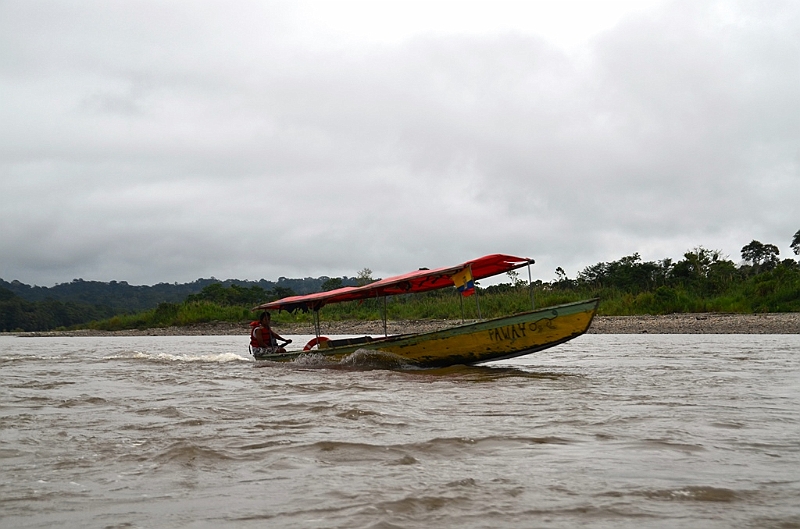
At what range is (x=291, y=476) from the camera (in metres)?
4.97

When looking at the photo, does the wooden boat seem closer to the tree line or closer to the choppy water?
the choppy water

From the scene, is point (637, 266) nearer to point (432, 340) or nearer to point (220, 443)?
point (432, 340)

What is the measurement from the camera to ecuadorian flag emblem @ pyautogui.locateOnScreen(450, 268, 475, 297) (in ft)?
44.9

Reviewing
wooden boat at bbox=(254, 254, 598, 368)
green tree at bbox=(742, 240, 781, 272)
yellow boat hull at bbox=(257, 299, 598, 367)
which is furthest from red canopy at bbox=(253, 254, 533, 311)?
green tree at bbox=(742, 240, 781, 272)

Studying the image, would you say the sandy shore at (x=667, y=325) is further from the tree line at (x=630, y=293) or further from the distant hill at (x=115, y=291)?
the distant hill at (x=115, y=291)

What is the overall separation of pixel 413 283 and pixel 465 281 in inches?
75.9

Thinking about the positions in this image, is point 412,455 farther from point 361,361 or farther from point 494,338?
point 361,361

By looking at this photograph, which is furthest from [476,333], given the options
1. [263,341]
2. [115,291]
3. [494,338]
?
[115,291]

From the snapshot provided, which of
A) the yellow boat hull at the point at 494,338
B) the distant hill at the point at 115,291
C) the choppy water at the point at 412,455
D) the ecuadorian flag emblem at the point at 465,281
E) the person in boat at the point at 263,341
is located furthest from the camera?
the distant hill at the point at 115,291

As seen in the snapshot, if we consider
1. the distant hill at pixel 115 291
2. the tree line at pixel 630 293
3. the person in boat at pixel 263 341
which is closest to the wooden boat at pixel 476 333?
the person in boat at pixel 263 341

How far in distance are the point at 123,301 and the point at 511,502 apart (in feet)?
387

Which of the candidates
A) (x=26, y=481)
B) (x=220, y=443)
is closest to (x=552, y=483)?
(x=220, y=443)

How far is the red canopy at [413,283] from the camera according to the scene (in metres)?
13.9

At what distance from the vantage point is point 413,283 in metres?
15.5
